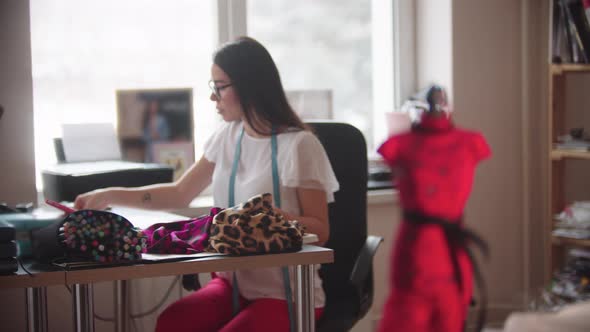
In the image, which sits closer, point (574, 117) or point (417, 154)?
point (417, 154)

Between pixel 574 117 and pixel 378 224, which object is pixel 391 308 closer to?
pixel 378 224

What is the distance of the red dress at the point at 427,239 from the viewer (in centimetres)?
75

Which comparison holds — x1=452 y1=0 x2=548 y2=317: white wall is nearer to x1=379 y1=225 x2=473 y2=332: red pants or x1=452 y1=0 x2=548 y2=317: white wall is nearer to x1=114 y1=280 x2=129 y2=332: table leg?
x1=114 y1=280 x2=129 y2=332: table leg

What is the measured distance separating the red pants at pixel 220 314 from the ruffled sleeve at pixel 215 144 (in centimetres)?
43

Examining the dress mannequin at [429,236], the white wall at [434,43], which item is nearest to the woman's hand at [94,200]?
the dress mannequin at [429,236]

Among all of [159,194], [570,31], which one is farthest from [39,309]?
[570,31]

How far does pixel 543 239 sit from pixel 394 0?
1.23m

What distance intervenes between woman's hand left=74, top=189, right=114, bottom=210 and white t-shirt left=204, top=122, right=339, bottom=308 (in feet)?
1.01

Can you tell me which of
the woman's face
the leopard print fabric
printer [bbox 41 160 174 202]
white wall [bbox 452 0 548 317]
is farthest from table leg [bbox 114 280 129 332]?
white wall [bbox 452 0 548 317]

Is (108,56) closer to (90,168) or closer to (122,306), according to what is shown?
(90,168)

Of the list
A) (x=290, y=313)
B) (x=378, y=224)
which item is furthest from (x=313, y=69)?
(x=290, y=313)

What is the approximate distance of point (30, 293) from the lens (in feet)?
6.35

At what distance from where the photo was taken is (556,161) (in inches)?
120

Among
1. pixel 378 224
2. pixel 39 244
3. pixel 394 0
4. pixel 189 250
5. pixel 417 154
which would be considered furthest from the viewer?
pixel 394 0
